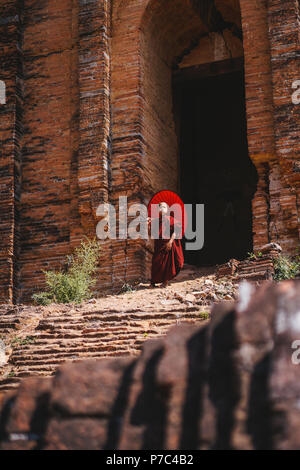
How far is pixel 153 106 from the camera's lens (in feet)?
48.3

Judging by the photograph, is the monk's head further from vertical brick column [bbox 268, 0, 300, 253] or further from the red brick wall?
vertical brick column [bbox 268, 0, 300, 253]

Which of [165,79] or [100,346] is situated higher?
[165,79]

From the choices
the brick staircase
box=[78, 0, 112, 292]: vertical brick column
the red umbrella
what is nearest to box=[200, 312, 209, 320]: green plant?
the brick staircase

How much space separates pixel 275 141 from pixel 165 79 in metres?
3.84

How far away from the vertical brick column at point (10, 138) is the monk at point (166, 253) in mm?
3154

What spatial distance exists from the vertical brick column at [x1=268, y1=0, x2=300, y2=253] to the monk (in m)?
1.85

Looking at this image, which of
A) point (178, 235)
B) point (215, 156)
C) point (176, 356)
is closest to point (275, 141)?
point (178, 235)

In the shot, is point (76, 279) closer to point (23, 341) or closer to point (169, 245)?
point (169, 245)

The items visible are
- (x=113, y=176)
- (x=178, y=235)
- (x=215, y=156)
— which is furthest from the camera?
(x=215, y=156)

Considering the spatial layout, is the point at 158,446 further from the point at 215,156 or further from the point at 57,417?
the point at 215,156

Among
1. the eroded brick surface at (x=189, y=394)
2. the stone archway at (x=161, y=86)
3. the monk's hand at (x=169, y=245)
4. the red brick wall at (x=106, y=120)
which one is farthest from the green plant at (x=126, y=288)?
the eroded brick surface at (x=189, y=394)

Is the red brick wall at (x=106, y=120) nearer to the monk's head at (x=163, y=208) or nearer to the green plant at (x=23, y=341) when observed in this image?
the monk's head at (x=163, y=208)

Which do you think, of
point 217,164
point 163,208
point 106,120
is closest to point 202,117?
point 217,164

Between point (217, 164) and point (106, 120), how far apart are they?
4.72m
